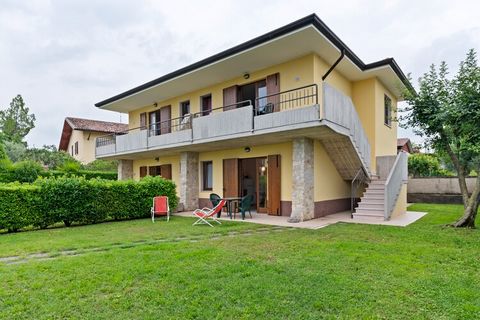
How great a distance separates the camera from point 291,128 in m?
10.6

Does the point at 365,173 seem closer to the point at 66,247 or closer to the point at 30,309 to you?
the point at 66,247

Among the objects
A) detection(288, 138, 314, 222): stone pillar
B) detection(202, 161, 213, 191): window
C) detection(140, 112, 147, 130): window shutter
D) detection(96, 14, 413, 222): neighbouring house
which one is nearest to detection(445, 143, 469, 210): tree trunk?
detection(96, 14, 413, 222): neighbouring house

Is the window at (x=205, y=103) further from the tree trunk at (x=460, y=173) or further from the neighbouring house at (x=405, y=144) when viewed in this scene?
the neighbouring house at (x=405, y=144)

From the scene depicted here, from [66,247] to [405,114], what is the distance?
11187mm

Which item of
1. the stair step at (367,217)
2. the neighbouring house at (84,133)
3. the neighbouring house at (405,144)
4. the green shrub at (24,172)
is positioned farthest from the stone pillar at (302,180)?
the neighbouring house at (84,133)

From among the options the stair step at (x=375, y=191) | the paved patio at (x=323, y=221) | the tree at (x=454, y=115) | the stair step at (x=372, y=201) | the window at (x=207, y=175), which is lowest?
the paved patio at (x=323, y=221)

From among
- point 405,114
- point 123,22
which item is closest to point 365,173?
point 405,114

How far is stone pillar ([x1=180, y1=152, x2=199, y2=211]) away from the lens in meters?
16.0

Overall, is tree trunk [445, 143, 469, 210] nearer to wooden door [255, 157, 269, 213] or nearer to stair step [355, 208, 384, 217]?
stair step [355, 208, 384, 217]

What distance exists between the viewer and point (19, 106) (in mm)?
47656

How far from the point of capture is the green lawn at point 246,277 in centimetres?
380

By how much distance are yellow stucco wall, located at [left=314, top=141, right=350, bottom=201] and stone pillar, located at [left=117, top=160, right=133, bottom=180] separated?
47.1 ft

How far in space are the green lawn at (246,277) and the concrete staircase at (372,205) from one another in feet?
10.9

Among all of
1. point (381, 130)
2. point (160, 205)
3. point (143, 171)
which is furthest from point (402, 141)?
point (160, 205)
